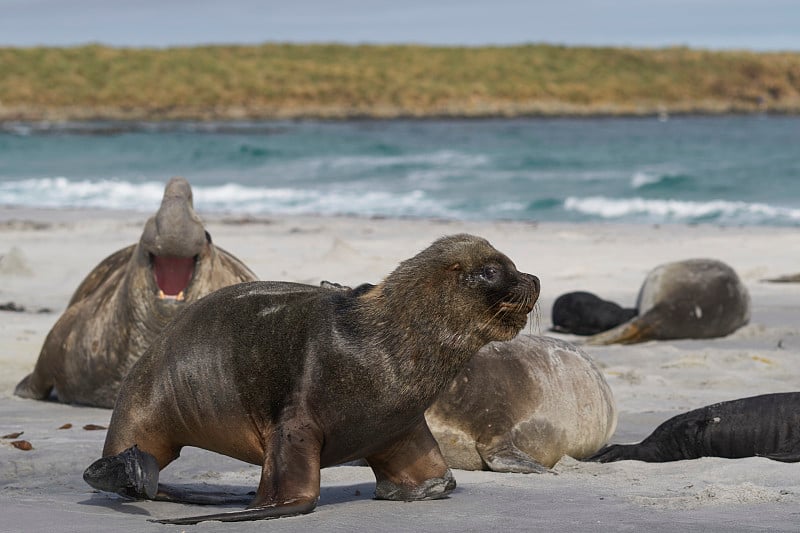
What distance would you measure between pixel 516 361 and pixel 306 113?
237 feet

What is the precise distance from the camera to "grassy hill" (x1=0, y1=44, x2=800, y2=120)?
79.6m

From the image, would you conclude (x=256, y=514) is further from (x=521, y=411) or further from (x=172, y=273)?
(x=172, y=273)

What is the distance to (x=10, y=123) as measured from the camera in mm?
68812

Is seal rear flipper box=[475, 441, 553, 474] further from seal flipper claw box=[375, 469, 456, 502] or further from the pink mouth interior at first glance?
the pink mouth interior

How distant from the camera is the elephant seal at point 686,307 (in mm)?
10086

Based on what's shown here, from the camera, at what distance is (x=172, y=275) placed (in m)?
6.95

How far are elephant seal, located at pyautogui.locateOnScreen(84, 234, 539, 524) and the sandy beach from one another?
0.18 meters

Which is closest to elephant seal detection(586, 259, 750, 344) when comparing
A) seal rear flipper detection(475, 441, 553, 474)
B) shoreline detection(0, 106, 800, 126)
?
seal rear flipper detection(475, 441, 553, 474)

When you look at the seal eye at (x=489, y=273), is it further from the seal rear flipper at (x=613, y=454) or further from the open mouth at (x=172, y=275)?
the open mouth at (x=172, y=275)

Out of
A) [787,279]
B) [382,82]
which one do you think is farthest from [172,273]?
[382,82]

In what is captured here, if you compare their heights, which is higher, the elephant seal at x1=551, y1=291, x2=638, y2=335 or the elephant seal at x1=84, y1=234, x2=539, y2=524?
the elephant seal at x1=551, y1=291, x2=638, y2=335

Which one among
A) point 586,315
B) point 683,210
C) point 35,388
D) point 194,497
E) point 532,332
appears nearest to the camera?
point 194,497

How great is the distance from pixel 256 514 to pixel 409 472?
2.60ft

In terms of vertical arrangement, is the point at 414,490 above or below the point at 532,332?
below
